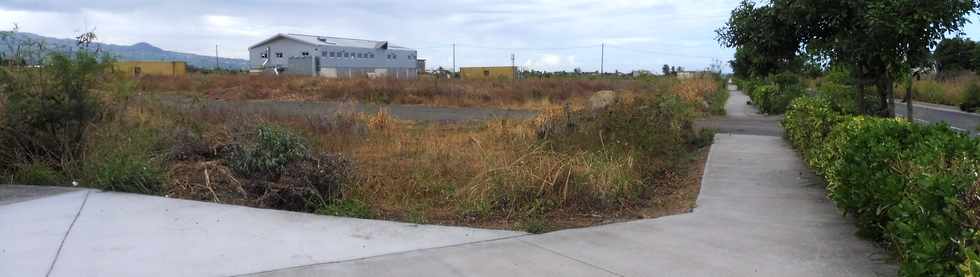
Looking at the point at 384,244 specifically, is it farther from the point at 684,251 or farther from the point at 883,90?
the point at 883,90

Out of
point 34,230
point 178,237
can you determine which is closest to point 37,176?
point 34,230

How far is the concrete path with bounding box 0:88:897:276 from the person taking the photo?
5.17 meters

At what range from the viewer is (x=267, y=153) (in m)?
7.73

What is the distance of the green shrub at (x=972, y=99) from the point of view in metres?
32.4

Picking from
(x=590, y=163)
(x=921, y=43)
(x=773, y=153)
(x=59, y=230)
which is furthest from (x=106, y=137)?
(x=773, y=153)

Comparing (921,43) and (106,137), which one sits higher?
(921,43)

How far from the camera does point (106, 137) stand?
9344mm

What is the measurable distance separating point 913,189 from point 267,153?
596 centimetres

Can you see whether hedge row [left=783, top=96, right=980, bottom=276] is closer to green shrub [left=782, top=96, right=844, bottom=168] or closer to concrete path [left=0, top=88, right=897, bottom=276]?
concrete path [left=0, top=88, right=897, bottom=276]

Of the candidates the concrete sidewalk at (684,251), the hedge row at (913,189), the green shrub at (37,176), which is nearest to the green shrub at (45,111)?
the green shrub at (37,176)

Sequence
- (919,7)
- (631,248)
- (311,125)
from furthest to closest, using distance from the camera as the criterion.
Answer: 1. (311,125)
2. (919,7)
3. (631,248)

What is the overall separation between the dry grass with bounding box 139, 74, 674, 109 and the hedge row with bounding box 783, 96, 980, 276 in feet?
75.6

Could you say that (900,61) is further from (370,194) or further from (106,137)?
(106,137)

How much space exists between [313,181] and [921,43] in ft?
21.5
